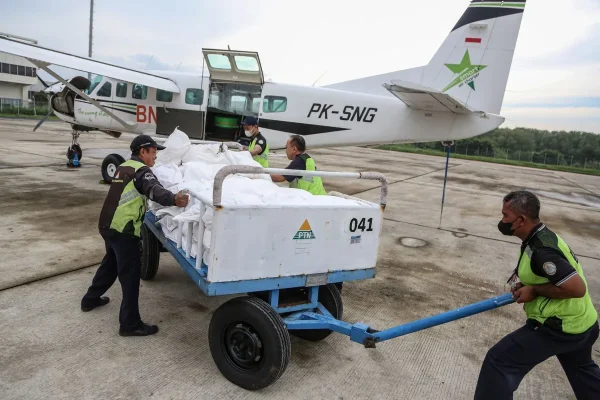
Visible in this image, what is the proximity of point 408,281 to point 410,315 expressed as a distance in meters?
1.06

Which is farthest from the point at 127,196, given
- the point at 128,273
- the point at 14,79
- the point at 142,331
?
the point at 14,79

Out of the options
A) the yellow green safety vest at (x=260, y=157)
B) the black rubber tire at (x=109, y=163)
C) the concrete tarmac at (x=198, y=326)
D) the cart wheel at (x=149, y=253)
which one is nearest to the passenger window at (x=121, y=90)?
the black rubber tire at (x=109, y=163)

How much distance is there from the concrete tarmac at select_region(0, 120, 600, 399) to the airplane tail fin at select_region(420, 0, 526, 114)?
4288 mm

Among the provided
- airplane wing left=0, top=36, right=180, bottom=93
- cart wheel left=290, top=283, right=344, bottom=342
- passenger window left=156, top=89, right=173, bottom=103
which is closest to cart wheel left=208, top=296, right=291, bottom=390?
cart wheel left=290, top=283, right=344, bottom=342

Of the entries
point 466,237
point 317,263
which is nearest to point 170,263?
point 317,263

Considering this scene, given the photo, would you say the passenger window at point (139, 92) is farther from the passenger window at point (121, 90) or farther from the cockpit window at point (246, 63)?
the cockpit window at point (246, 63)

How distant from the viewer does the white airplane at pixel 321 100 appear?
10750mm

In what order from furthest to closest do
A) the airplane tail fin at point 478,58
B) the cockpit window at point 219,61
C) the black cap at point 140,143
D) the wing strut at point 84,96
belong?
the airplane tail fin at point 478,58
the cockpit window at point 219,61
the wing strut at point 84,96
the black cap at point 140,143

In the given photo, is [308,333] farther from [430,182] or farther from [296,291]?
[430,182]

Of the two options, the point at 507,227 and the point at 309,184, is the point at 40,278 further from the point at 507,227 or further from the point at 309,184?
the point at 507,227

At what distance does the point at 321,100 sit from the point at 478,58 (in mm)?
4110

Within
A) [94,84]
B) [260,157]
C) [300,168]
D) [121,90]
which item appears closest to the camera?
[300,168]

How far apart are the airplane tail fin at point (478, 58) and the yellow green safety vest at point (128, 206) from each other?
7.81m

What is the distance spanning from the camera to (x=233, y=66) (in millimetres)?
10430
